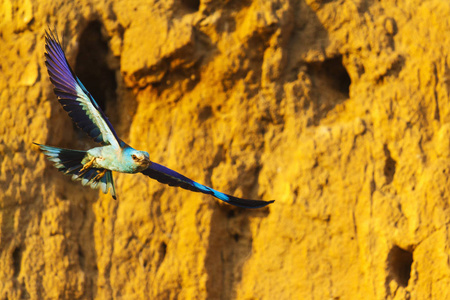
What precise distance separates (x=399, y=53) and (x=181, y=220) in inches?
76.1

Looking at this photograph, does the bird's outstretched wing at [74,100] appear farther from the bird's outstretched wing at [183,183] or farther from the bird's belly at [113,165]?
the bird's outstretched wing at [183,183]

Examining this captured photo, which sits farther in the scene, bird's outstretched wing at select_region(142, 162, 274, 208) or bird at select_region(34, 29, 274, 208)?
bird's outstretched wing at select_region(142, 162, 274, 208)

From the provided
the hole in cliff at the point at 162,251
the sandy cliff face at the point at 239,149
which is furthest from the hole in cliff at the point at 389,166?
the hole in cliff at the point at 162,251

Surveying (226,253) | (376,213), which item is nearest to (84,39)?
(226,253)

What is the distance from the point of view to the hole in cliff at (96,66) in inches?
294

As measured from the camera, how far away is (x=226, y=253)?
743cm

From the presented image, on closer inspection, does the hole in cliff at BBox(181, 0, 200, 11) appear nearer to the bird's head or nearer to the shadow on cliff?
the shadow on cliff

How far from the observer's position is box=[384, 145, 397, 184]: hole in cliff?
7.34 metres

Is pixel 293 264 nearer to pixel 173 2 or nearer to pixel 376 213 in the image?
pixel 376 213

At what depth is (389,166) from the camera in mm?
7367

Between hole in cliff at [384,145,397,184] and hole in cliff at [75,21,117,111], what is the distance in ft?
6.44

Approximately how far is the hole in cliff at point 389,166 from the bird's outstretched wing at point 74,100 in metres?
2.24

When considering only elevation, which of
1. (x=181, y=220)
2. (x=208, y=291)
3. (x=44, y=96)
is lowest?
(x=208, y=291)

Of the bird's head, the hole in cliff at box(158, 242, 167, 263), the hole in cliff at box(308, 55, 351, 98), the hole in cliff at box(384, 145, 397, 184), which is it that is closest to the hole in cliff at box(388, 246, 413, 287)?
the hole in cliff at box(384, 145, 397, 184)
